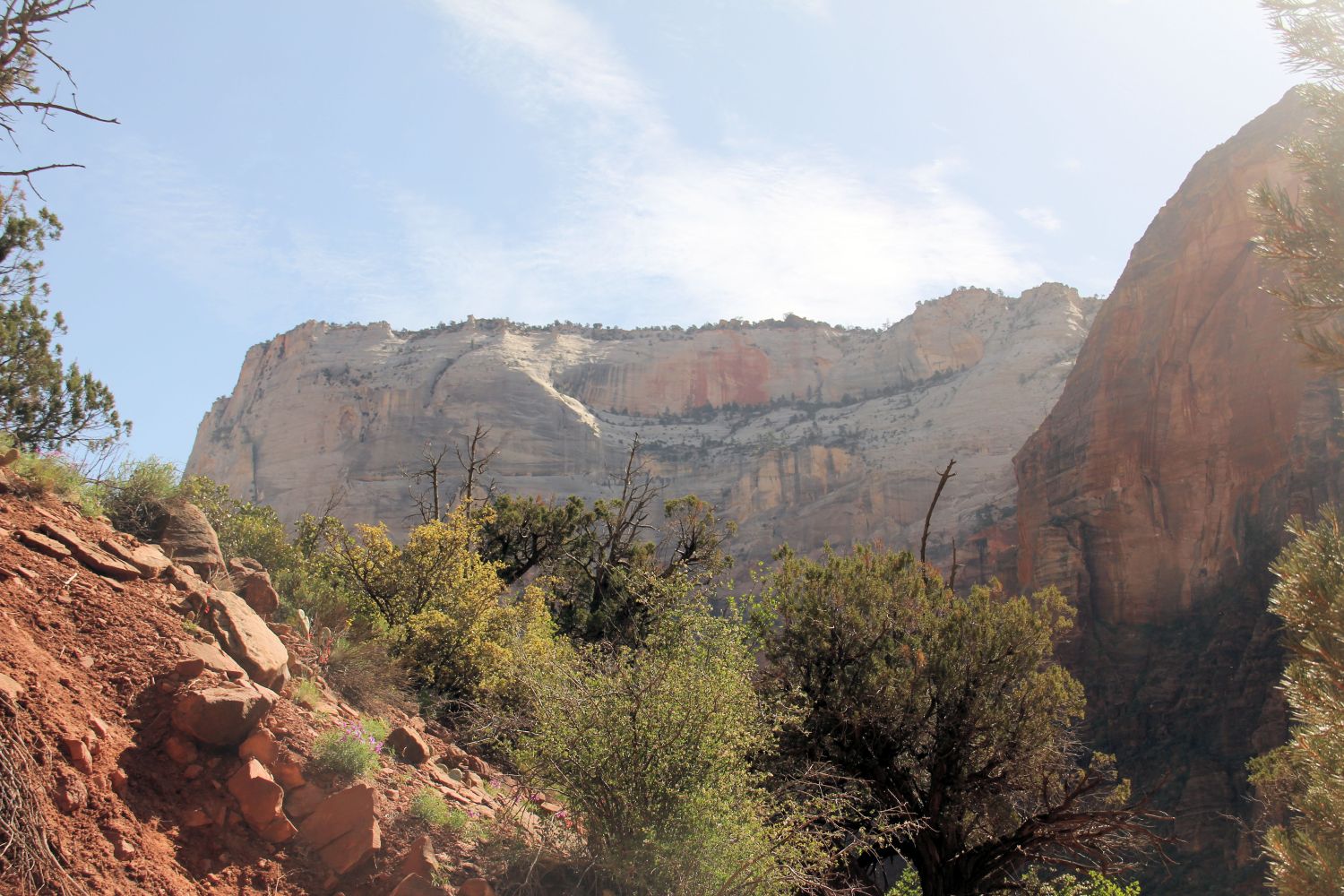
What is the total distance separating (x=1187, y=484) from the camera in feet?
132

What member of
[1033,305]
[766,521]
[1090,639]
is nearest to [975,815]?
[1090,639]

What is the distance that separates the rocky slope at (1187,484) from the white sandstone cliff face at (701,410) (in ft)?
40.9

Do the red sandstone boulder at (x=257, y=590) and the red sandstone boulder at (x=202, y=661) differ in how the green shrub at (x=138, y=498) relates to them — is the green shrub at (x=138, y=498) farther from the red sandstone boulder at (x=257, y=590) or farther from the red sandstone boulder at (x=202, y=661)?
the red sandstone boulder at (x=202, y=661)

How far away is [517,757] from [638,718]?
1.44 metres

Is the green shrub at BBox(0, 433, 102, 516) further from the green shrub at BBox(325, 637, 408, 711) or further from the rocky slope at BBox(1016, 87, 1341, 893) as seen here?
the rocky slope at BBox(1016, 87, 1341, 893)

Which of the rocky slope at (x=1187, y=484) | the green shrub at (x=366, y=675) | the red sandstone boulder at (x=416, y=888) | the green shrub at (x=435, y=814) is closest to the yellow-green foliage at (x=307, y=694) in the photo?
the green shrub at (x=366, y=675)

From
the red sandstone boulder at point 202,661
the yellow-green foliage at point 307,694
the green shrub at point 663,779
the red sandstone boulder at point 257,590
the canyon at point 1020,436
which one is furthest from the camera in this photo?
the canyon at point 1020,436

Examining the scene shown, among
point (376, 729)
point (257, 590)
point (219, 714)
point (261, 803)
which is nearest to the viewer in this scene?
point (261, 803)

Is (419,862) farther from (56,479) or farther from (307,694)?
(56,479)

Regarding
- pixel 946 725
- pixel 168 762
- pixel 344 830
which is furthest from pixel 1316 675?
pixel 946 725

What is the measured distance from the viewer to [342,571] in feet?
52.5

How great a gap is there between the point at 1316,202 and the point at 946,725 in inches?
378

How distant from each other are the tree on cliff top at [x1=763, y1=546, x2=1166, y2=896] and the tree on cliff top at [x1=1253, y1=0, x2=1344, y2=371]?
27.4 feet

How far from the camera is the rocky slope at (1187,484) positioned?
33469 mm
